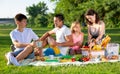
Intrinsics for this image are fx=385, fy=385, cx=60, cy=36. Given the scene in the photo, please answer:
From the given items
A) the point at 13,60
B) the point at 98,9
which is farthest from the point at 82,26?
the point at 13,60

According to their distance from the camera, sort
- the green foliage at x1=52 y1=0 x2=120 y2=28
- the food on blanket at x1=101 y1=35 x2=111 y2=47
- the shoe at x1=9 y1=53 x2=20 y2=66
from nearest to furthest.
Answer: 1. the shoe at x1=9 y1=53 x2=20 y2=66
2. the food on blanket at x1=101 y1=35 x2=111 y2=47
3. the green foliage at x1=52 y1=0 x2=120 y2=28

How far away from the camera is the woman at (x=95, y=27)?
30.2 ft

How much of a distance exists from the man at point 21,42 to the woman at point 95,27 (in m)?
1.58

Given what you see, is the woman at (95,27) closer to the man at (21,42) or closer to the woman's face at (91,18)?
the woman's face at (91,18)

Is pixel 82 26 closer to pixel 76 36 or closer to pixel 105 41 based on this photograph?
pixel 76 36

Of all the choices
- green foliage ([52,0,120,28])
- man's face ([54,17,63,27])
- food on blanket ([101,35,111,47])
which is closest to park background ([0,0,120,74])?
green foliage ([52,0,120,28])

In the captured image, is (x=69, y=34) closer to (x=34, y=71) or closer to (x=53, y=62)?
(x=53, y=62)

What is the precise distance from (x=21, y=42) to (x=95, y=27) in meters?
2.02

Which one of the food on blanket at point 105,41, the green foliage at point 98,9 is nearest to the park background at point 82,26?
the green foliage at point 98,9

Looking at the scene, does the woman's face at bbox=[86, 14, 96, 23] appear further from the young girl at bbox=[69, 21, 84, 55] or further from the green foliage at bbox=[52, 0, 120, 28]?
the green foliage at bbox=[52, 0, 120, 28]

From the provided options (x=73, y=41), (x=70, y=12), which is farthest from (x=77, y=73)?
(x=70, y=12)

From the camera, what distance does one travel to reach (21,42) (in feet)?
27.4

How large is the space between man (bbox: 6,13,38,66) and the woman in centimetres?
158

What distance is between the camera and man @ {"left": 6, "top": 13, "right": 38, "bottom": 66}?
798cm
